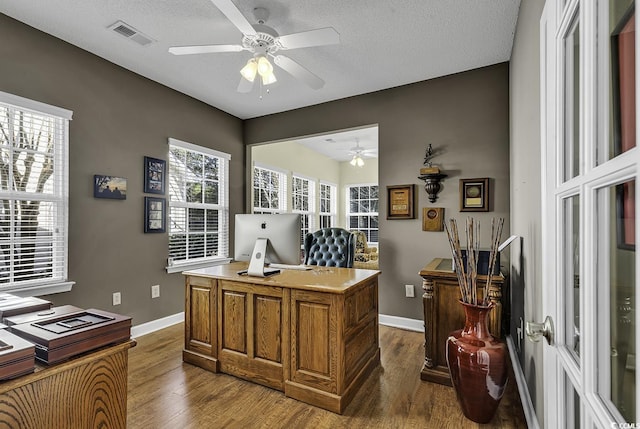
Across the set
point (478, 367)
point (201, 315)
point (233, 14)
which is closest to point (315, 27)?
point (233, 14)

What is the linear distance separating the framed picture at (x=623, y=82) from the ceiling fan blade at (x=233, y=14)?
178 cm

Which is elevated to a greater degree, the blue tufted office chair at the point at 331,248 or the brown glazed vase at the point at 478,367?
the blue tufted office chair at the point at 331,248

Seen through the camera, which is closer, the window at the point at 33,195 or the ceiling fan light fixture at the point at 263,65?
the ceiling fan light fixture at the point at 263,65

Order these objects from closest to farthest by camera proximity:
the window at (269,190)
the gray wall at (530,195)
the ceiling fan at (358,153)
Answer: the gray wall at (530,195) < the window at (269,190) < the ceiling fan at (358,153)

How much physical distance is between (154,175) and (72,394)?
295 cm

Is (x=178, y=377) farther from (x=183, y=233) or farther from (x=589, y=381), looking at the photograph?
(x=589, y=381)

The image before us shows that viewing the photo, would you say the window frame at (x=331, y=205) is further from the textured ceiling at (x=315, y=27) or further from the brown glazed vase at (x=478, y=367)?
the brown glazed vase at (x=478, y=367)

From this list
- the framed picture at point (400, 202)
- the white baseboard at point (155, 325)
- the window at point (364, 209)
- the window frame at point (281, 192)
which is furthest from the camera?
the window at point (364, 209)

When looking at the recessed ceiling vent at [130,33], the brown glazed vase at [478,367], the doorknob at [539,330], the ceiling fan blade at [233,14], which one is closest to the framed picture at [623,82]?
the doorknob at [539,330]

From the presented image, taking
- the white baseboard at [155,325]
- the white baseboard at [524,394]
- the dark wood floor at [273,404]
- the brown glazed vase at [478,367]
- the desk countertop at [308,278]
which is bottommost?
the dark wood floor at [273,404]

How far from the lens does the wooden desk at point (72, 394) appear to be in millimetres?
899

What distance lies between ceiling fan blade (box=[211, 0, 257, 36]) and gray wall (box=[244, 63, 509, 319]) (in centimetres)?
203

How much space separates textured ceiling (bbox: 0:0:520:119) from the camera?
7.68ft

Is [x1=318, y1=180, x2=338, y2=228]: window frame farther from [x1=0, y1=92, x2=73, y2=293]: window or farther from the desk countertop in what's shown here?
[x1=0, y1=92, x2=73, y2=293]: window
